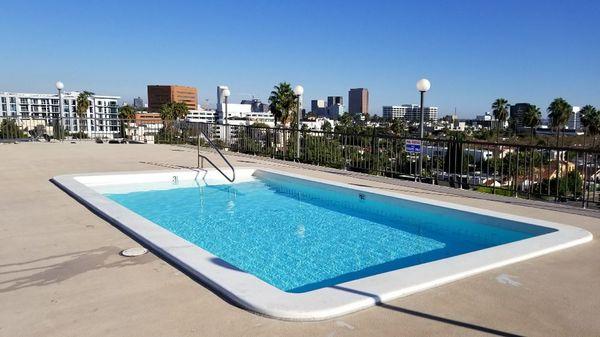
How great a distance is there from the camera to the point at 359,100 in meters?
154

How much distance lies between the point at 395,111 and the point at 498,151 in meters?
161

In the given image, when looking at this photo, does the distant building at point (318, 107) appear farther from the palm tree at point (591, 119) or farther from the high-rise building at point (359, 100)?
the palm tree at point (591, 119)

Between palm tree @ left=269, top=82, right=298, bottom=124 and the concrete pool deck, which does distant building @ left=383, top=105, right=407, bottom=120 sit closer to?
palm tree @ left=269, top=82, right=298, bottom=124

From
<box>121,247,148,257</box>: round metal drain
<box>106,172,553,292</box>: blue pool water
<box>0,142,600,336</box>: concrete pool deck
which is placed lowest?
<box>106,172,553,292</box>: blue pool water

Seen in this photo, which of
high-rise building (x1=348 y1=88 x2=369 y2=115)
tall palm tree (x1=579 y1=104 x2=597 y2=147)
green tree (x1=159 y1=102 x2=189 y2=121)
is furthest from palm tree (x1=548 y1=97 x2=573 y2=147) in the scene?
high-rise building (x1=348 y1=88 x2=369 y2=115)

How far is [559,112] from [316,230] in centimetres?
6535

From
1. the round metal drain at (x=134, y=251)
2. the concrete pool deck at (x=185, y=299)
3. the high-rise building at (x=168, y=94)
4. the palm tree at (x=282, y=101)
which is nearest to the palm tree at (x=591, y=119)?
the palm tree at (x=282, y=101)

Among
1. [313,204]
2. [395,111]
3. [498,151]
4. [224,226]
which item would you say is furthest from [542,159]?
[395,111]

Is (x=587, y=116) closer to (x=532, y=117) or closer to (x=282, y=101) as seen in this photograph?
(x=532, y=117)

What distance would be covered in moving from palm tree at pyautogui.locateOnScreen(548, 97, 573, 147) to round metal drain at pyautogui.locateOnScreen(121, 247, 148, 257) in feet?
219

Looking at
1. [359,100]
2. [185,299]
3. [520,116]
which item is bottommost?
[185,299]

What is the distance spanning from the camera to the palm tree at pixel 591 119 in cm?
Result: 5685

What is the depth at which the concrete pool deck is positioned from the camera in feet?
8.54

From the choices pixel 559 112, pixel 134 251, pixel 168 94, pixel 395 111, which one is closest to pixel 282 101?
pixel 134 251
